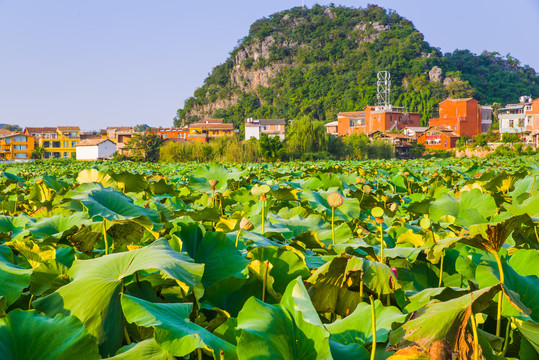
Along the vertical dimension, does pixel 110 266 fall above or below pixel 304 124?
below

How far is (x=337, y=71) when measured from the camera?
76.0 metres

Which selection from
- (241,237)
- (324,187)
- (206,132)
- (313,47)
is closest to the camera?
(241,237)

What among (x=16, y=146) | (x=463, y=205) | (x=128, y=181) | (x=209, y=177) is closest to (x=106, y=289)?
(x=463, y=205)

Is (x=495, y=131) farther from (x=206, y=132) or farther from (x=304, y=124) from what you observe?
(x=206, y=132)

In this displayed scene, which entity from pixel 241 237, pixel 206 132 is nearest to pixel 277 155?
pixel 241 237

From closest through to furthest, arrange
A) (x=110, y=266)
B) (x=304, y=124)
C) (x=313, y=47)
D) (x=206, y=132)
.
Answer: (x=110, y=266), (x=304, y=124), (x=206, y=132), (x=313, y=47)

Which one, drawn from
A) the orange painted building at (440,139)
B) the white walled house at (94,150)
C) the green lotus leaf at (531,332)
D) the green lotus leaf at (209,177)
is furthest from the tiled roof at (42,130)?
the green lotus leaf at (531,332)

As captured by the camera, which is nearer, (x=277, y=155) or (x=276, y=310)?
(x=276, y=310)

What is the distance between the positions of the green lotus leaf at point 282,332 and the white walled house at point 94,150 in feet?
150

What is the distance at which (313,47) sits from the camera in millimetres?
86750

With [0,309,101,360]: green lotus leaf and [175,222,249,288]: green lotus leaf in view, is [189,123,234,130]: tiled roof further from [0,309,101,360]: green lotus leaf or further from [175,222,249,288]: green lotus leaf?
[0,309,101,360]: green lotus leaf

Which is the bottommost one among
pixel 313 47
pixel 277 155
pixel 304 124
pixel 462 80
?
pixel 277 155

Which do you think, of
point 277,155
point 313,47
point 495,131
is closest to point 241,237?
point 277,155

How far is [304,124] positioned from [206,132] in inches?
1409
